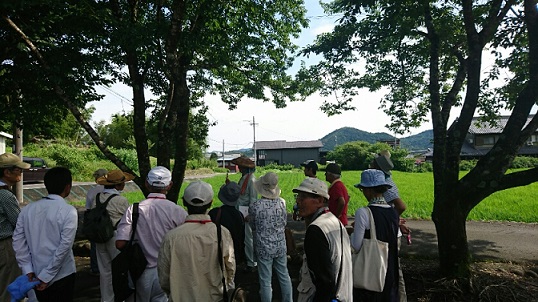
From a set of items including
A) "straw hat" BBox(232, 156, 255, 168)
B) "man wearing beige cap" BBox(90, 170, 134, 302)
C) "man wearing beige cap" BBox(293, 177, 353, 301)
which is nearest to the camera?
"man wearing beige cap" BBox(293, 177, 353, 301)

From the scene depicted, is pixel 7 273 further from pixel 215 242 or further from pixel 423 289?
pixel 423 289

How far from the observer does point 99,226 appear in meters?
3.78

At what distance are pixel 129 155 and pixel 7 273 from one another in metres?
33.3

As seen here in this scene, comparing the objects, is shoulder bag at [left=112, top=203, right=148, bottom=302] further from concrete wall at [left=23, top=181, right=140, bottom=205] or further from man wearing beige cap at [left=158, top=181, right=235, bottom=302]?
concrete wall at [left=23, top=181, right=140, bottom=205]

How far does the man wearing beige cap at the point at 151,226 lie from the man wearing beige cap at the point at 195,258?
55 centimetres

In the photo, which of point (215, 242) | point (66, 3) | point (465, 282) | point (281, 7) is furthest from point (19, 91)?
point (465, 282)

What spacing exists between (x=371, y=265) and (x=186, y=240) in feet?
5.12

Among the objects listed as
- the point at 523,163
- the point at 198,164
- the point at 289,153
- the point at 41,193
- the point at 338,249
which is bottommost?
the point at 41,193

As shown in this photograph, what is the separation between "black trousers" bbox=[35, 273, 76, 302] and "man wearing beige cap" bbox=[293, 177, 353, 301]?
223 cm

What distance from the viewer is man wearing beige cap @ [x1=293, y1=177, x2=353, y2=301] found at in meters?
2.22

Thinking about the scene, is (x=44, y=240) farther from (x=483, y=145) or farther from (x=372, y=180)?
(x=483, y=145)

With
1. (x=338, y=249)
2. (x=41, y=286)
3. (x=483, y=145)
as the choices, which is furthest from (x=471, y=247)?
(x=483, y=145)

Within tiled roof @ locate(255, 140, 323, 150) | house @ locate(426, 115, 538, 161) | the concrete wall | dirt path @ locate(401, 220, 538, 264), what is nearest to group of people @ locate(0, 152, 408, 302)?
dirt path @ locate(401, 220, 538, 264)

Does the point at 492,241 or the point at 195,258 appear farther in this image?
the point at 492,241
